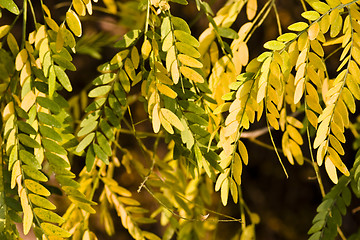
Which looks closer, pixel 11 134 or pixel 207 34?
pixel 11 134

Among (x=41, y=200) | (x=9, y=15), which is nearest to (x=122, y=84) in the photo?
(x=41, y=200)

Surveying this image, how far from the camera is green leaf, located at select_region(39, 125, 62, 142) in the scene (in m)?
0.63

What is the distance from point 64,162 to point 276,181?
90.7 inches

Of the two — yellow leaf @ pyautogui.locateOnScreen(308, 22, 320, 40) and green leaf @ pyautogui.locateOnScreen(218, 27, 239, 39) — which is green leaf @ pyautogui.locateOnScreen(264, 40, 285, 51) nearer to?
yellow leaf @ pyautogui.locateOnScreen(308, 22, 320, 40)

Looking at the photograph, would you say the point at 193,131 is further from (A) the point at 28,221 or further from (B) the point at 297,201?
(B) the point at 297,201

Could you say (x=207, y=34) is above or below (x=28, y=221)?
above

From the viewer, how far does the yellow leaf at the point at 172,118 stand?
0.59 metres

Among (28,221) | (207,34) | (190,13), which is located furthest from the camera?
(190,13)

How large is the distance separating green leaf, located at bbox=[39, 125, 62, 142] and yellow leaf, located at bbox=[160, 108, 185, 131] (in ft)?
0.48

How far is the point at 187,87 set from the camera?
668 millimetres

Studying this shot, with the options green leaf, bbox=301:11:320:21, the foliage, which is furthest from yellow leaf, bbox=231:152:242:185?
green leaf, bbox=301:11:320:21

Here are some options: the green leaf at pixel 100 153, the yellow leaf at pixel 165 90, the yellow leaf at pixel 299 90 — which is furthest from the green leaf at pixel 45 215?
the yellow leaf at pixel 299 90

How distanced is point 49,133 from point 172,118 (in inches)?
6.8

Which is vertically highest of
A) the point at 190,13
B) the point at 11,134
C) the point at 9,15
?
the point at 11,134
